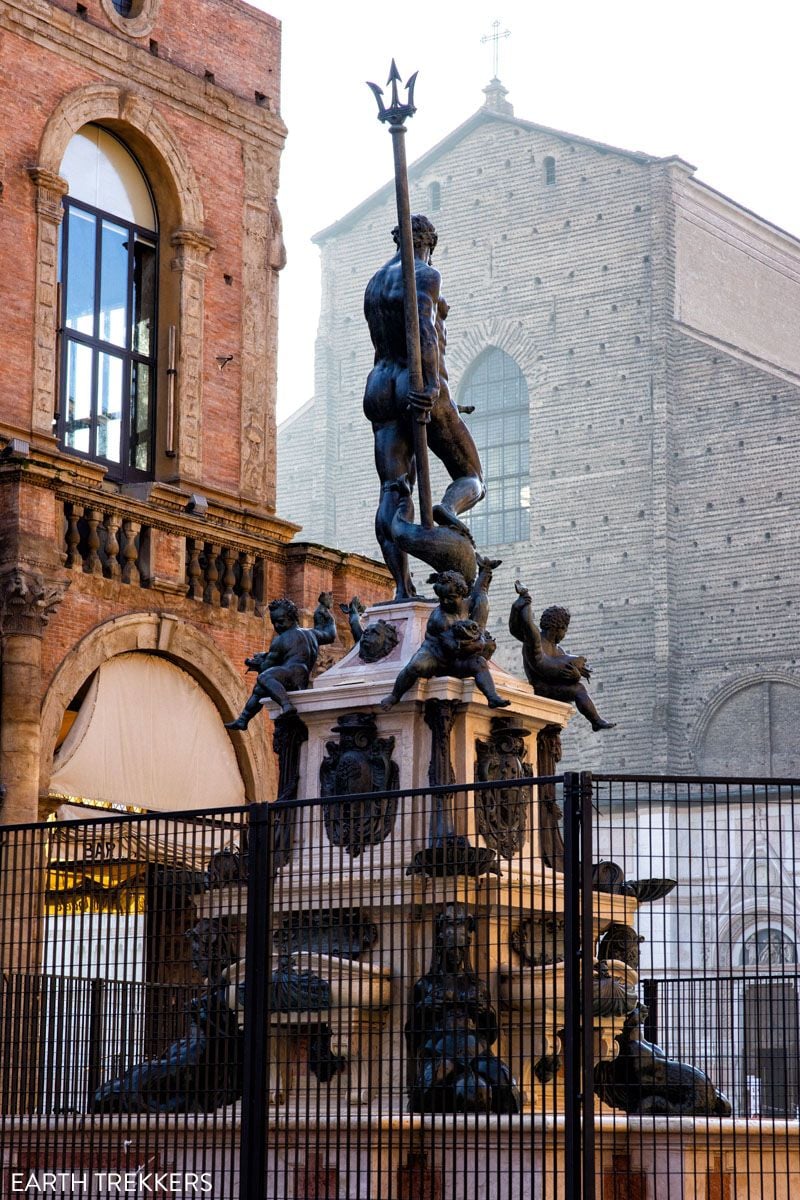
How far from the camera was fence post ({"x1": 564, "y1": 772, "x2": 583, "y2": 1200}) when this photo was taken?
24.1 feet

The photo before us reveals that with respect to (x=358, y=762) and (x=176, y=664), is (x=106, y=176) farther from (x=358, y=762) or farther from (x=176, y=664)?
(x=358, y=762)

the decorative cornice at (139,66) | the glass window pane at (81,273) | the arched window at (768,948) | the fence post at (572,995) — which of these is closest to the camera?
the fence post at (572,995)

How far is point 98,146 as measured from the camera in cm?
2353

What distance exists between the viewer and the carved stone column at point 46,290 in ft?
71.5

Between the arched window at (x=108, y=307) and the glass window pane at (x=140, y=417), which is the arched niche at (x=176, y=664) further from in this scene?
the glass window pane at (x=140, y=417)

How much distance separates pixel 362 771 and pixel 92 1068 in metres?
2.46

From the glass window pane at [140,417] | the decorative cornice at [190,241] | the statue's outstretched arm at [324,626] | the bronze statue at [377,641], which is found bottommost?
the bronze statue at [377,641]

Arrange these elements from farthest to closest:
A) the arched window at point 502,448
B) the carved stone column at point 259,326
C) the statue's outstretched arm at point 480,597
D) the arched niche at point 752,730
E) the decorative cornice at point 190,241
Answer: the arched window at point 502,448 → the arched niche at point 752,730 → the carved stone column at point 259,326 → the decorative cornice at point 190,241 → the statue's outstretched arm at point 480,597

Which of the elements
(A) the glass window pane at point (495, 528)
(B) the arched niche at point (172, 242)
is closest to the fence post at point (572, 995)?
(B) the arched niche at point (172, 242)

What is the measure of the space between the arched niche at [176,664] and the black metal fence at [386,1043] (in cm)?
982

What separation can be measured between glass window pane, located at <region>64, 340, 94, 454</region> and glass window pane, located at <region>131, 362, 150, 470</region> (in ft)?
2.35

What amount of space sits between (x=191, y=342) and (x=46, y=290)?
8.05 feet

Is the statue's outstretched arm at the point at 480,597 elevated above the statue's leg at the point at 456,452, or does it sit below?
below

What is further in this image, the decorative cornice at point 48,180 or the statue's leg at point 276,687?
the decorative cornice at point 48,180
